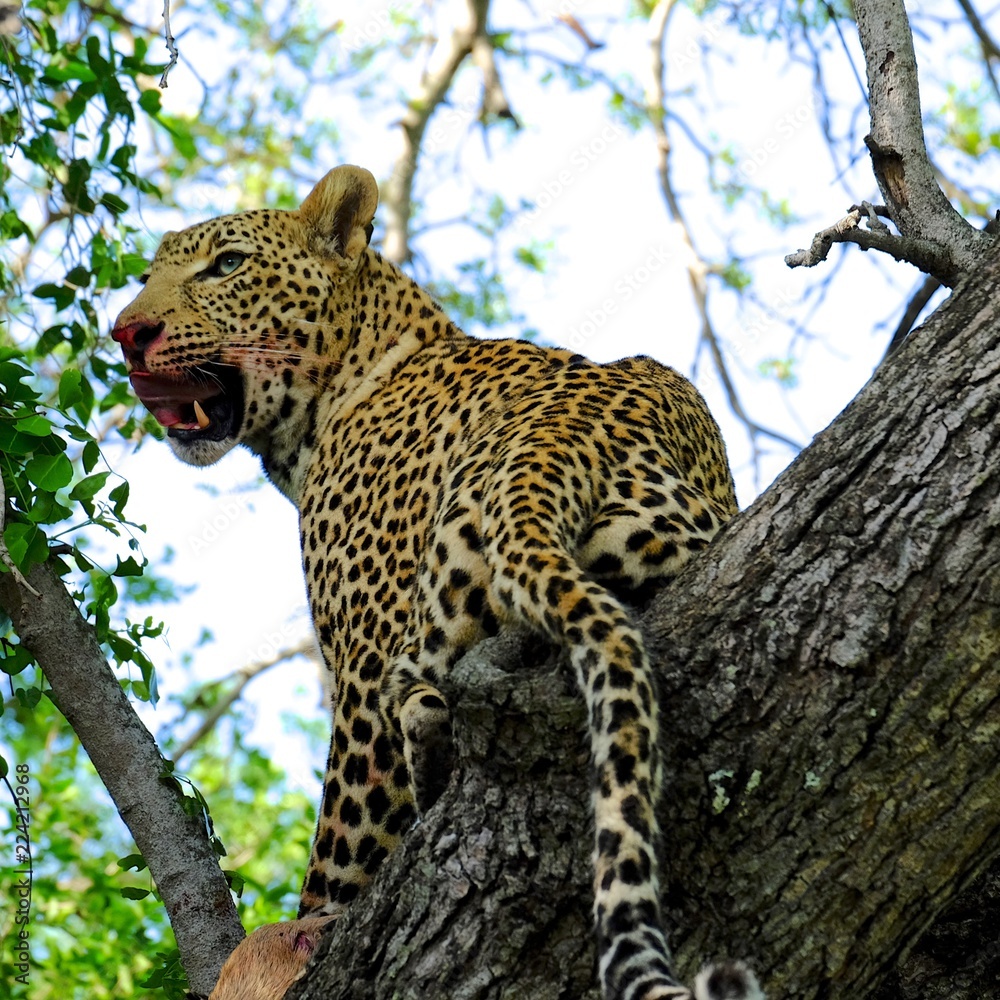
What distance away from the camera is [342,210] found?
7168 millimetres

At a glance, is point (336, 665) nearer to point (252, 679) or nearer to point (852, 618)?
point (852, 618)

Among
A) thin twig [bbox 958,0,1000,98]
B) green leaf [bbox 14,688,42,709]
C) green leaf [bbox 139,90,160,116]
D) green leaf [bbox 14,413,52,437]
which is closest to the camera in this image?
green leaf [bbox 14,413,52,437]

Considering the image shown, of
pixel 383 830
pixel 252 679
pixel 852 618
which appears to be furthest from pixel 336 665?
pixel 252 679

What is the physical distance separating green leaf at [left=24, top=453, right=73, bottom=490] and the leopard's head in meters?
1.67

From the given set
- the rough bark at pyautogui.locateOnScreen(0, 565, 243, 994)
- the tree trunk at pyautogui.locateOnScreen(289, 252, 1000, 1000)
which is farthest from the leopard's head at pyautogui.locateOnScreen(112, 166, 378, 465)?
the tree trunk at pyautogui.locateOnScreen(289, 252, 1000, 1000)

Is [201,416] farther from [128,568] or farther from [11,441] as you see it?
[11,441]

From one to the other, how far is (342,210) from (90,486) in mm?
2716

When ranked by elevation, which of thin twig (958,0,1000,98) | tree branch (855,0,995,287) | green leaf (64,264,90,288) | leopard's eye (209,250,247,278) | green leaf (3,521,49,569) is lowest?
tree branch (855,0,995,287)

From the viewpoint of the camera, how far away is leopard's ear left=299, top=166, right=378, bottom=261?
7.09m

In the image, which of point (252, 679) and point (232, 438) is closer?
point (232, 438)

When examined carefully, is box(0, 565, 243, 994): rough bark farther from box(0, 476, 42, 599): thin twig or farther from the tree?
the tree

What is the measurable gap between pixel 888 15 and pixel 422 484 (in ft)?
8.18

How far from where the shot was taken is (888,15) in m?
4.80

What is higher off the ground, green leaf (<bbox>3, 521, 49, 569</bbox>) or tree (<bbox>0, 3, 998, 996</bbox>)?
green leaf (<bbox>3, 521, 49, 569</bbox>)
